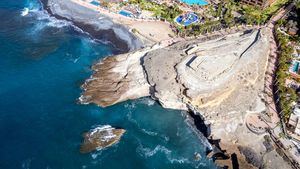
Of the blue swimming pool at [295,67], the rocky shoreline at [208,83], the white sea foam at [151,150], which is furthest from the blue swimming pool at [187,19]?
the white sea foam at [151,150]

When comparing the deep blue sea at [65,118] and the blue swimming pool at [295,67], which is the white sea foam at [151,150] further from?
the blue swimming pool at [295,67]

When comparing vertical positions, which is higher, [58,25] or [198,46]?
[198,46]

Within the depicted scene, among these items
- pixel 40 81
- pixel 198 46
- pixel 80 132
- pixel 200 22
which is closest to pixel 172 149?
pixel 80 132

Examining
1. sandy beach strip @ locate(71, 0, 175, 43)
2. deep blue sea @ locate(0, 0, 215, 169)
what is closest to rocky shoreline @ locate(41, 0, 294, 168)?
deep blue sea @ locate(0, 0, 215, 169)

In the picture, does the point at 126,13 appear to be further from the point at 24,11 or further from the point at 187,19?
the point at 24,11

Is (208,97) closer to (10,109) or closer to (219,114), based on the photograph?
(219,114)

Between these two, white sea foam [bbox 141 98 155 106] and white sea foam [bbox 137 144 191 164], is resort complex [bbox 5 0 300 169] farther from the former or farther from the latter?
white sea foam [bbox 141 98 155 106]
